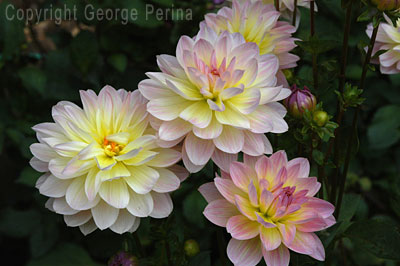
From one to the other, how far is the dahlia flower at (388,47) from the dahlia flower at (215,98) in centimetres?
30

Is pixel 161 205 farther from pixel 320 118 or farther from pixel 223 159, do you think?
Answer: pixel 320 118

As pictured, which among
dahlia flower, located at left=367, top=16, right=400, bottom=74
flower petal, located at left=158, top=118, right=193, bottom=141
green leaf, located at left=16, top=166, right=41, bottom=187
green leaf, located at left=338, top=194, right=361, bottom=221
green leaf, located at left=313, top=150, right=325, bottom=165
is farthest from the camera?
green leaf, located at left=16, top=166, right=41, bottom=187

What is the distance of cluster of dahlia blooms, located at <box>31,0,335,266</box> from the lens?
0.67m

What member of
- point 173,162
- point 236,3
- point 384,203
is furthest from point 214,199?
point 384,203

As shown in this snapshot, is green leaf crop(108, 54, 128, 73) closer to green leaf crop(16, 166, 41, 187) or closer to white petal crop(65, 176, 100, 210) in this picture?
green leaf crop(16, 166, 41, 187)

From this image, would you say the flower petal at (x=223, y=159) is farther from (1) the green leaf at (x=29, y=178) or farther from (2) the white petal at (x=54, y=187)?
(1) the green leaf at (x=29, y=178)

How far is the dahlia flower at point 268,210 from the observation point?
0.67 m

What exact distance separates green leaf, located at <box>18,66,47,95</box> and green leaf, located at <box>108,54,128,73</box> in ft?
0.76

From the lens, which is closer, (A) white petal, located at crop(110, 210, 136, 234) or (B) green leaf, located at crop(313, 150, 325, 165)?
(A) white petal, located at crop(110, 210, 136, 234)

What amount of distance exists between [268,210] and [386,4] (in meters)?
0.37

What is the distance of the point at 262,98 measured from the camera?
2.28 ft

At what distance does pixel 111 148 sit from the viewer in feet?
2.38

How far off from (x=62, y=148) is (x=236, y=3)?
0.40 metres

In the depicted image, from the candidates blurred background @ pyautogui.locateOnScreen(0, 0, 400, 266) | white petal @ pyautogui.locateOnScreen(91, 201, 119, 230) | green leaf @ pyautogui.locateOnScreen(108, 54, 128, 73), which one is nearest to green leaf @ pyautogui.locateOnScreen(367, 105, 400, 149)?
blurred background @ pyautogui.locateOnScreen(0, 0, 400, 266)
